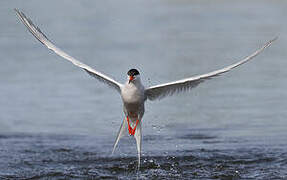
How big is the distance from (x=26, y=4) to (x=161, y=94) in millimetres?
15714

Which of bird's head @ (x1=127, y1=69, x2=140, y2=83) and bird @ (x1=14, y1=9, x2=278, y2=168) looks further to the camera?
bird @ (x1=14, y1=9, x2=278, y2=168)

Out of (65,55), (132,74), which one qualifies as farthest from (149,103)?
(132,74)

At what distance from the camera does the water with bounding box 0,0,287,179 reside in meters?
10.8

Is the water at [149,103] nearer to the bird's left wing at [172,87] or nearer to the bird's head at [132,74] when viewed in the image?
the bird's left wing at [172,87]

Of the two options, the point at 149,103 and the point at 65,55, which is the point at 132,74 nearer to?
the point at 65,55

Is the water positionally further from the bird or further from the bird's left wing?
the bird's left wing

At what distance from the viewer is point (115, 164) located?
10.8 meters

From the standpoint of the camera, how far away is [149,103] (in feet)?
46.5

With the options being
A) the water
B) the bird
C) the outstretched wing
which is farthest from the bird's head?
the water

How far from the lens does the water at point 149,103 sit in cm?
1076

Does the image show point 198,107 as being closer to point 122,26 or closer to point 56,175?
point 56,175

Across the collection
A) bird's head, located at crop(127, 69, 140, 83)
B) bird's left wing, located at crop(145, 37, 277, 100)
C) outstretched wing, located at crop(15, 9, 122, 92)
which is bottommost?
bird's left wing, located at crop(145, 37, 277, 100)

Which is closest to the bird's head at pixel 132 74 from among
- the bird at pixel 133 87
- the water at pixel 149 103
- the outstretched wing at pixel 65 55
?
the bird at pixel 133 87

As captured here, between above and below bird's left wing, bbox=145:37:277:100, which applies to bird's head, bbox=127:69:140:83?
above
